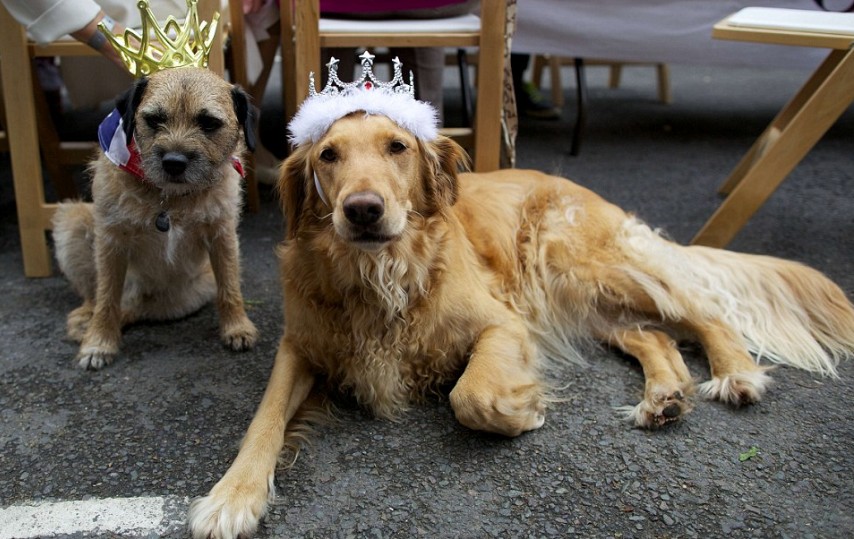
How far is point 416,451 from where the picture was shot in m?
2.20

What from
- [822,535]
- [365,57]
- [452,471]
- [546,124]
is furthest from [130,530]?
[546,124]

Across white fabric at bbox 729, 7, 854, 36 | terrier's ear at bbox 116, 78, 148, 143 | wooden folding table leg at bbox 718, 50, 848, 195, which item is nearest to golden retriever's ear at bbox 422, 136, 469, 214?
terrier's ear at bbox 116, 78, 148, 143

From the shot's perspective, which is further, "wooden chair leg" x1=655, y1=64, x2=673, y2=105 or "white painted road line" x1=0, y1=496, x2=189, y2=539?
"wooden chair leg" x1=655, y1=64, x2=673, y2=105

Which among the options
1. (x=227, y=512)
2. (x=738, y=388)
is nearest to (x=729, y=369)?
(x=738, y=388)

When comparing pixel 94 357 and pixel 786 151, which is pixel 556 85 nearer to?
pixel 786 151

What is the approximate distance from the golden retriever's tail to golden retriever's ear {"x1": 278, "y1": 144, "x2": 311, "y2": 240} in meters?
1.31

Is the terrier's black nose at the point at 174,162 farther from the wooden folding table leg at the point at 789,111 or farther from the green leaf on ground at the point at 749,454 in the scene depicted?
the wooden folding table leg at the point at 789,111

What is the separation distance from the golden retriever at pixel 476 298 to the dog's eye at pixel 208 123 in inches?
14.7

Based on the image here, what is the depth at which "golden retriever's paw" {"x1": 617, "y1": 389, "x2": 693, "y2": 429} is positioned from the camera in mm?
2279

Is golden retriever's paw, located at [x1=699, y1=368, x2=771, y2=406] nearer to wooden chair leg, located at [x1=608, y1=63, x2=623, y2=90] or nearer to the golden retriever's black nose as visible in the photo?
the golden retriever's black nose

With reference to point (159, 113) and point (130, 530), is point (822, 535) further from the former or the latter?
point (159, 113)

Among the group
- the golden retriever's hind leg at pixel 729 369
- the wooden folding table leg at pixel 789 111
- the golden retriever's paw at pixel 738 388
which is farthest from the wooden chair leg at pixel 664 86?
the golden retriever's paw at pixel 738 388

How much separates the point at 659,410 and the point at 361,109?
1.35 m

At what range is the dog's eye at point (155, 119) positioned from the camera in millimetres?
2426
